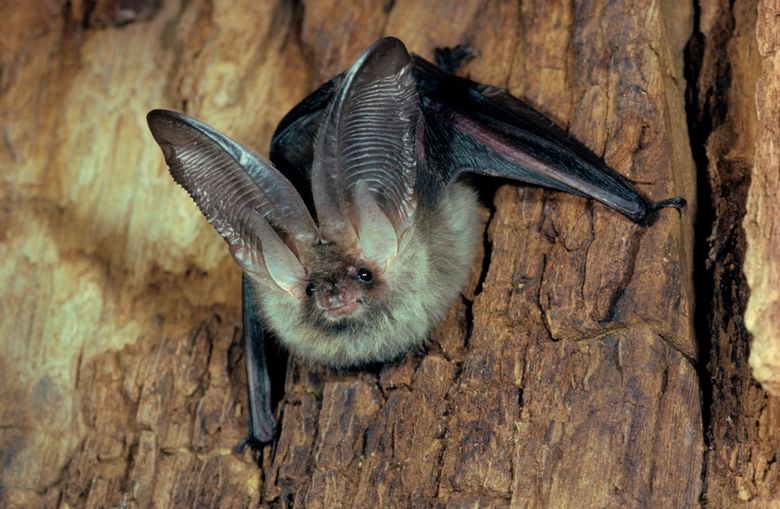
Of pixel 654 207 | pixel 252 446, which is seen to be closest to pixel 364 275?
pixel 252 446

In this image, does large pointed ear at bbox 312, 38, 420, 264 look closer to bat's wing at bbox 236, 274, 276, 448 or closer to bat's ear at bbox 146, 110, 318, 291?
bat's ear at bbox 146, 110, 318, 291

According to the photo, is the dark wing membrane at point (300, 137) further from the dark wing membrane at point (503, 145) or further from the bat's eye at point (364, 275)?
the bat's eye at point (364, 275)

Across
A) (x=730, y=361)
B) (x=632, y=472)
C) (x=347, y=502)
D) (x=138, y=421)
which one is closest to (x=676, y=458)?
(x=632, y=472)

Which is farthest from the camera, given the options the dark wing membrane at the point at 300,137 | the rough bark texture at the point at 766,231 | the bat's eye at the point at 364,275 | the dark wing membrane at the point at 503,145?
the dark wing membrane at the point at 300,137

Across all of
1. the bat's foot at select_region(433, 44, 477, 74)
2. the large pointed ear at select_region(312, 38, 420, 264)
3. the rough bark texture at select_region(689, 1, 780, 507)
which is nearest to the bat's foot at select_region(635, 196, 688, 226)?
the rough bark texture at select_region(689, 1, 780, 507)

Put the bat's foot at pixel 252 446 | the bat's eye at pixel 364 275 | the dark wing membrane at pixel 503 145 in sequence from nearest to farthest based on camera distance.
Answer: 1. the dark wing membrane at pixel 503 145
2. the bat's eye at pixel 364 275
3. the bat's foot at pixel 252 446

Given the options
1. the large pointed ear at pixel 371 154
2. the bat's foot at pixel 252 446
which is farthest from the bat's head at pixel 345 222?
the bat's foot at pixel 252 446

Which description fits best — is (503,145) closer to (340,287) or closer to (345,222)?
(345,222)
